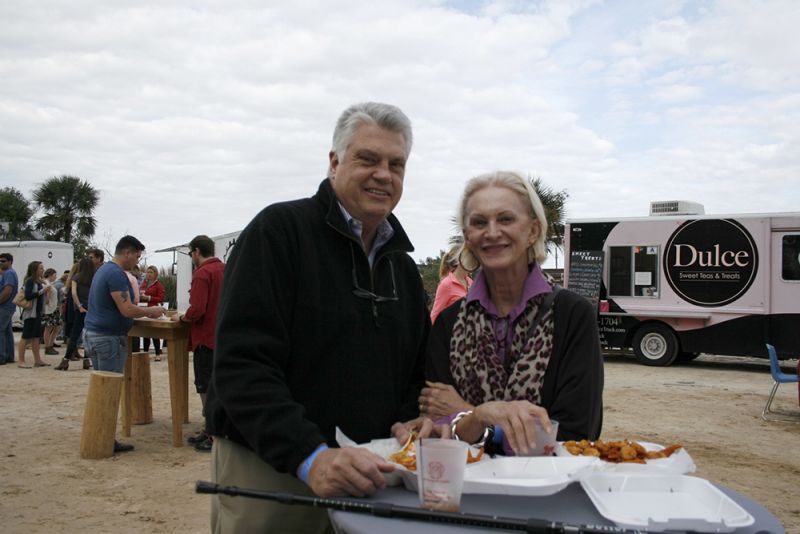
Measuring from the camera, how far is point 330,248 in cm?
203

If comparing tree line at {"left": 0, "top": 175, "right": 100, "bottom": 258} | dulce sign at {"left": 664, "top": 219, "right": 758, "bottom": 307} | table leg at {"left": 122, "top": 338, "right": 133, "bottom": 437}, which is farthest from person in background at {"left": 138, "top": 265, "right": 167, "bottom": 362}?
tree line at {"left": 0, "top": 175, "right": 100, "bottom": 258}

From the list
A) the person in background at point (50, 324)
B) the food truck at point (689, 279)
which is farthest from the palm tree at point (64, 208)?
the food truck at point (689, 279)

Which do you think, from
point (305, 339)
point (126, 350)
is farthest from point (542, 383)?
point (126, 350)

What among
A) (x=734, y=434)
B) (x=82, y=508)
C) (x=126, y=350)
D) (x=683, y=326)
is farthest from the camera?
(x=683, y=326)

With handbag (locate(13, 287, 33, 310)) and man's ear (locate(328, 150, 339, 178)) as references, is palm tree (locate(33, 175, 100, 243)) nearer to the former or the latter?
handbag (locate(13, 287, 33, 310))

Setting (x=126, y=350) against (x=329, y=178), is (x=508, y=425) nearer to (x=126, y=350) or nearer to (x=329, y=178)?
(x=329, y=178)

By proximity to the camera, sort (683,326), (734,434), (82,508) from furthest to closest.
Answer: (683,326), (734,434), (82,508)

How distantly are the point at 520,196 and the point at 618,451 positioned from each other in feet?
3.09

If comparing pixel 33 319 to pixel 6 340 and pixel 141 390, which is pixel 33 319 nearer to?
pixel 6 340

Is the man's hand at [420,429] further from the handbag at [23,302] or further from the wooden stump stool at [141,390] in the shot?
the handbag at [23,302]

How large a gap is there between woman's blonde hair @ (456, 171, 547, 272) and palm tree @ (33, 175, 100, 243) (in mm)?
40847

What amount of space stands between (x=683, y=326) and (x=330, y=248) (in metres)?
12.7

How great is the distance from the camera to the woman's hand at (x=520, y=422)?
181 cm

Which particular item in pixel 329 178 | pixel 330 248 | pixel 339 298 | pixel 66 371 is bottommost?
pixel 66 371
